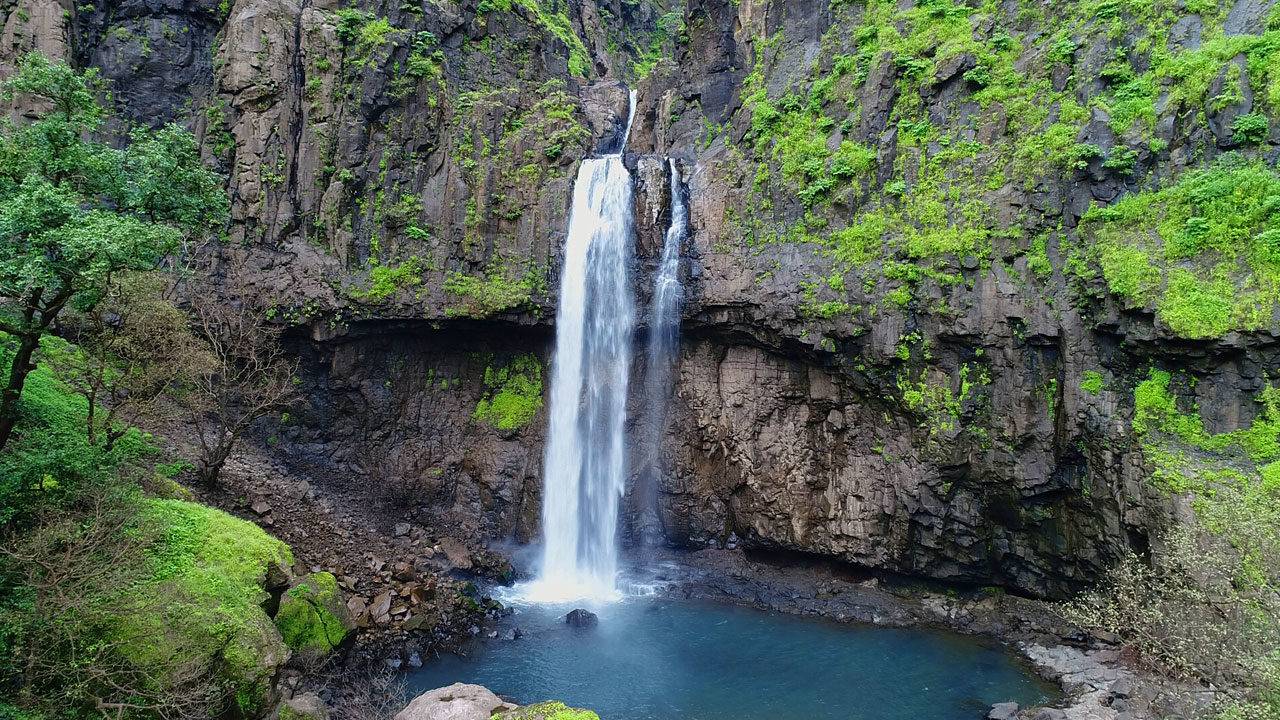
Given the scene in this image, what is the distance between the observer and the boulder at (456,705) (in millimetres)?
11271

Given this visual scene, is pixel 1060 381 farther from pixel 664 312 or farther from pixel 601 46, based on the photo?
pixel 601 46

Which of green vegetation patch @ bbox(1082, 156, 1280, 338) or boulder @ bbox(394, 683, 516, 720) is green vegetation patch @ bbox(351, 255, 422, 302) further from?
green vegetation patch @ bbox(1082, 156, 1280, 338)

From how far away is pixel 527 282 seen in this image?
26641 millimetres

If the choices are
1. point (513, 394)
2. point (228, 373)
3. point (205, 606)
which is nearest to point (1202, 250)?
point (513, 394)

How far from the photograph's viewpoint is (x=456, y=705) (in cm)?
1158

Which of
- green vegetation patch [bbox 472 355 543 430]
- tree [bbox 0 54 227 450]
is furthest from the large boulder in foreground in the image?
green vegetation patch [bbox 472 355 543 430]

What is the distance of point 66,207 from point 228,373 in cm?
1517

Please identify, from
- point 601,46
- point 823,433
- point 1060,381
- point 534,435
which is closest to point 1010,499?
point 1060,381

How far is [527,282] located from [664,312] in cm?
549

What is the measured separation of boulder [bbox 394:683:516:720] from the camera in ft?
37.0

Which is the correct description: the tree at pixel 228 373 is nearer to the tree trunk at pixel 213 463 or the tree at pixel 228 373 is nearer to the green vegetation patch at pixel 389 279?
the tree trunk at pixel 213 463

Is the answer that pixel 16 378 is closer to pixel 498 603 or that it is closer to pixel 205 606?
pixel 205 606

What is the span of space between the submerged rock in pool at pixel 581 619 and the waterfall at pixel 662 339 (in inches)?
226

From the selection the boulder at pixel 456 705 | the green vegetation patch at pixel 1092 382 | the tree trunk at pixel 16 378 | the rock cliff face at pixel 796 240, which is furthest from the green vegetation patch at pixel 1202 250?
the tree trunk at pixel 16 378
